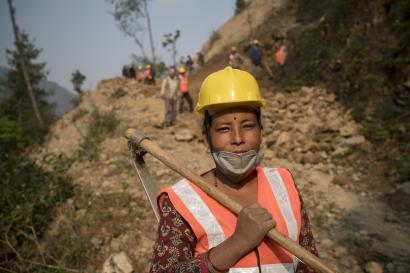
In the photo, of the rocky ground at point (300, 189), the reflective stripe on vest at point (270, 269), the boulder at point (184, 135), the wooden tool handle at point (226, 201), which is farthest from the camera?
the boulder at point (184, 135)

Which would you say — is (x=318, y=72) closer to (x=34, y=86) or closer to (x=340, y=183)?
(x=340, y=183)

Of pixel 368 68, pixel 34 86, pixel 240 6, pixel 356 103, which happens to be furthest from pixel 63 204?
pixel 240 6

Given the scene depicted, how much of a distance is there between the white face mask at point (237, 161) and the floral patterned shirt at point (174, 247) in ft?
0.96

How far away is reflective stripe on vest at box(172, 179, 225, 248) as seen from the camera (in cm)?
129

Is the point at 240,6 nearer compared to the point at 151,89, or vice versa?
the point at 151,89

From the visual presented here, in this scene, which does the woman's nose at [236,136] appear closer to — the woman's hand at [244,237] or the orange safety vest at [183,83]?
the woman's hand at [244,237]

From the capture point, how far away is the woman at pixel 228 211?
1179 mm

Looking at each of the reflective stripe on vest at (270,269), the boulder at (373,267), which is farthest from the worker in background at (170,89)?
the reflective stripe on vest at (270,269)

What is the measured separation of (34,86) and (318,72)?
22.4 m

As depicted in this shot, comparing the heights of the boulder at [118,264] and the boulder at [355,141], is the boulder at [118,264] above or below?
below

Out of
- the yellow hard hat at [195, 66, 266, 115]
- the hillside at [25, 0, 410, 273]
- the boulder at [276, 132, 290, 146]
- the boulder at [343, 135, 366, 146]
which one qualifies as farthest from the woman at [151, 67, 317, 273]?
the boulder at [276, 132, 290, 146]

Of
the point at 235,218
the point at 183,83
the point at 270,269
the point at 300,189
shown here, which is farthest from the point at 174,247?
the point at 183,83

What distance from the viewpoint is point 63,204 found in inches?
215

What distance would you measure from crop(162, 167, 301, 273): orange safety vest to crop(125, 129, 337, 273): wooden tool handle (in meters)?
0.05
